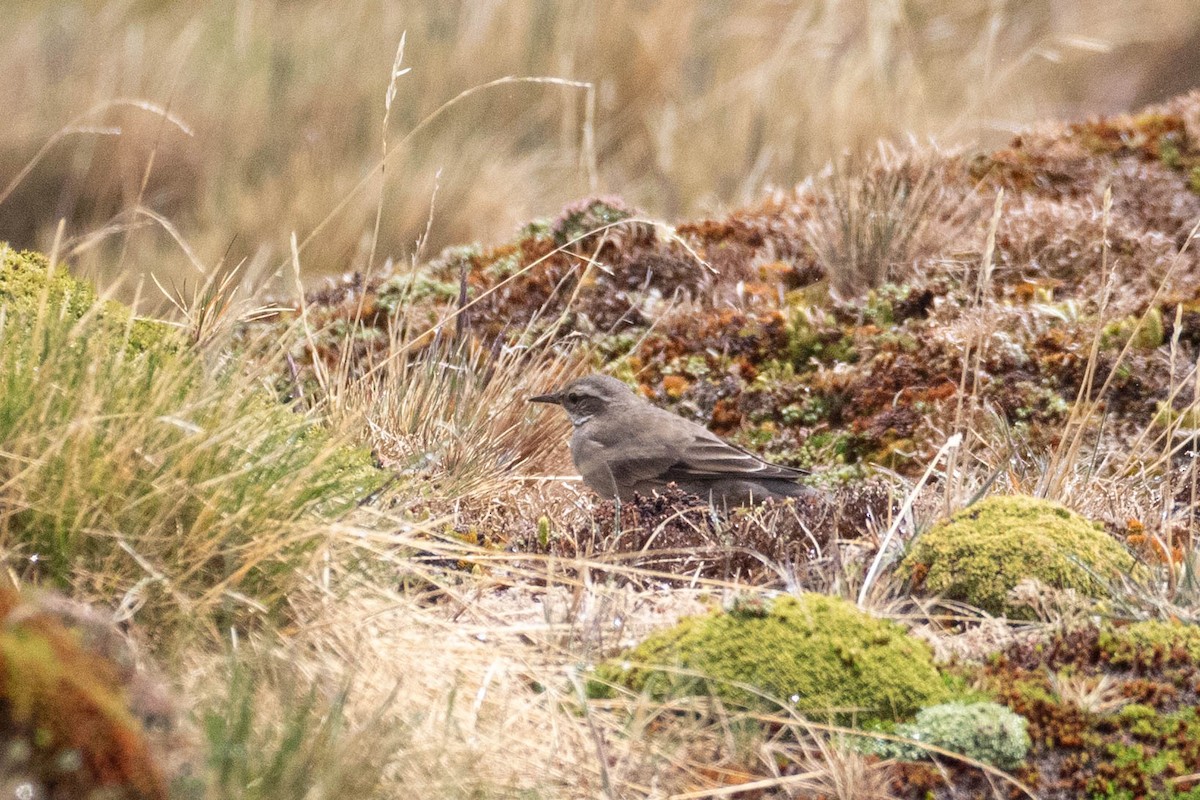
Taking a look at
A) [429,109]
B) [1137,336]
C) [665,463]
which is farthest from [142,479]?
[429,109]

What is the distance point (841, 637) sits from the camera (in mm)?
3752

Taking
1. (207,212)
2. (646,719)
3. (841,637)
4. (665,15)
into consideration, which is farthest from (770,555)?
(665,15)

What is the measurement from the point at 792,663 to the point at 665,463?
6.48ft

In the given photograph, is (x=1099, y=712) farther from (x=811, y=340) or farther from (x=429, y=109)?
(x=429, y=109)

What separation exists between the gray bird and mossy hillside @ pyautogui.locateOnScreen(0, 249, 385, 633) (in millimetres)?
1701

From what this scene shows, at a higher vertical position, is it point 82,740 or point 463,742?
point 82,740

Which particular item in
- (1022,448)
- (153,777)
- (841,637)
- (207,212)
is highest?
(153,777)

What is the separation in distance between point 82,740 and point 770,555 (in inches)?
105

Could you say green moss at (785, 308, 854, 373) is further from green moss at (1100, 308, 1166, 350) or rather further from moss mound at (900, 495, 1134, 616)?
moss mound at (900, 495, 1134, 616)

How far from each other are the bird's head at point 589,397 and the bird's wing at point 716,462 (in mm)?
390

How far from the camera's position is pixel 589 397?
581 centimetres

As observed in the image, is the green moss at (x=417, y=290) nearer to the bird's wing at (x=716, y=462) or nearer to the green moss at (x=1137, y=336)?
the bird's wing at (x=716, y=462)

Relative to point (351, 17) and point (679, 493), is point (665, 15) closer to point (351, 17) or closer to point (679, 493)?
point (351, 17)

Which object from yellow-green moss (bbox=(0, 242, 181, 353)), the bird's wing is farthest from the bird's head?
yellow-green moss (bbox=(0, 242, 181, 353))
